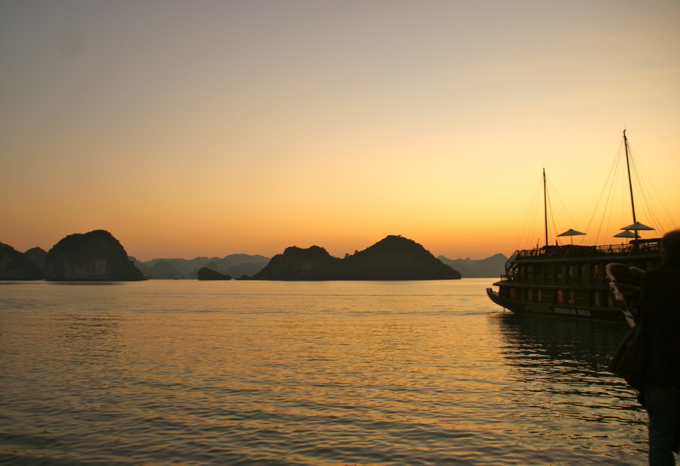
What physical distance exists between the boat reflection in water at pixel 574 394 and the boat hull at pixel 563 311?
11581 mm

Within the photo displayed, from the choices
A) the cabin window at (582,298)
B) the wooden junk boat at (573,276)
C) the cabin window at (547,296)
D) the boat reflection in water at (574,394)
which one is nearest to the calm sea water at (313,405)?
the boat reflection in water at (574,394)

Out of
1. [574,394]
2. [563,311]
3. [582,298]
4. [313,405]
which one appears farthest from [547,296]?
[313,405]

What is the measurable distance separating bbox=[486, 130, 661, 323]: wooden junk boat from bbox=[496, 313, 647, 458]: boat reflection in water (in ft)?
39.2

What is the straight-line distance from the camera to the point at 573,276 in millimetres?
58438

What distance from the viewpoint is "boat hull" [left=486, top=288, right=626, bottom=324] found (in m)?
51.6

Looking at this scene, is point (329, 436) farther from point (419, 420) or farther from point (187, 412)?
point (187, 412)

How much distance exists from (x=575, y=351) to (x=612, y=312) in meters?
19.7

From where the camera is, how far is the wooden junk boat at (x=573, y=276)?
1938 inches

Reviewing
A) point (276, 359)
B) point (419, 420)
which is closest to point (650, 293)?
point (419, 420)

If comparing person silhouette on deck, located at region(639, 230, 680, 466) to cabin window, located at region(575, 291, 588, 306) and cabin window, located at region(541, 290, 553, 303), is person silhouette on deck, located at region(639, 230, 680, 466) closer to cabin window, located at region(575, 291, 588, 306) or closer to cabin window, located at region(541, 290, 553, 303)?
cabin window, located at region(575, 291, 588, 306)

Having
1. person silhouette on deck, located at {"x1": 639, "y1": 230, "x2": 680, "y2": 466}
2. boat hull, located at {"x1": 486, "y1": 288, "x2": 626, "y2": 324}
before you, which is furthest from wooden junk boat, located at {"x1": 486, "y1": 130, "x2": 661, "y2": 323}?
person silhouette on deck, located at {"x1": 639, "y1": 230, "x2": 680, "y2": 466}

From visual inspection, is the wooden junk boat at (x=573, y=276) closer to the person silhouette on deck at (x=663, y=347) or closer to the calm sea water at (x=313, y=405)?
the calm sea water at (x=313, y=405)

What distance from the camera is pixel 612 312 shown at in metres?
51.4

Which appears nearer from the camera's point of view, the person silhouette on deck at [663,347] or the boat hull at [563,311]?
the person silhouette on deck at [663,347]
